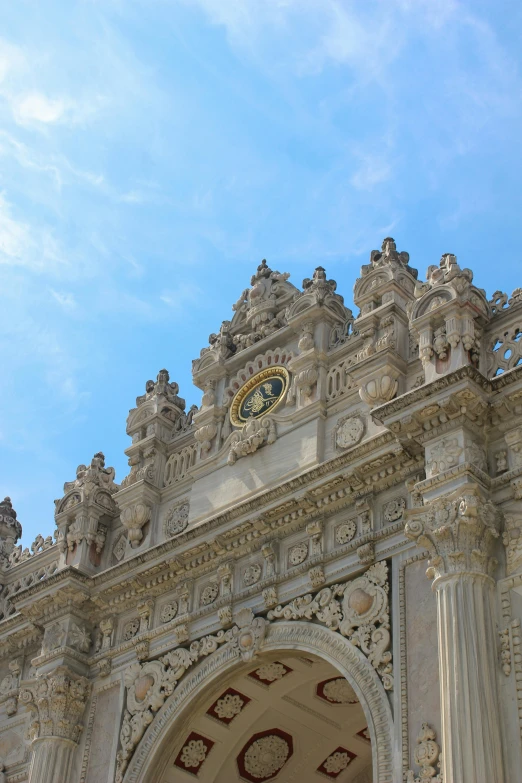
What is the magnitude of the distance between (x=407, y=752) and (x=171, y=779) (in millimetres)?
5164

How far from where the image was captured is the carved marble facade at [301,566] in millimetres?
15781

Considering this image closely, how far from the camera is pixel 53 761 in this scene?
19781mm

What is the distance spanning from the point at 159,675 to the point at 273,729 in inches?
81.9

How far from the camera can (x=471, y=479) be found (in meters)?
16.2

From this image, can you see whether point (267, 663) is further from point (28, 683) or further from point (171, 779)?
point (28, 683)

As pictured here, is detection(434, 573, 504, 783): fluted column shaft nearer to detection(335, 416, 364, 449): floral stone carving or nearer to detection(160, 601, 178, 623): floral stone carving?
detection(335, 416, 364, 449): floral stone carving

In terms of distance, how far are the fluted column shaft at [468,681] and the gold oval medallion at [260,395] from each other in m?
5.98

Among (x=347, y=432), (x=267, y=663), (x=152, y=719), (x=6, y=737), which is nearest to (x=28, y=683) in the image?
(x=6, y=737)

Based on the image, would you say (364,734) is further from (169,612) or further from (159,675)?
(169,612)

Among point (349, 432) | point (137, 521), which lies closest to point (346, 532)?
point (349, 432)

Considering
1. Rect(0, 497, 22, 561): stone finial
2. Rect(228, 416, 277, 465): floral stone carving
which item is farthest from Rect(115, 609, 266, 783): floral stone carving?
Rect(0, 497, 22, 561): stone finial

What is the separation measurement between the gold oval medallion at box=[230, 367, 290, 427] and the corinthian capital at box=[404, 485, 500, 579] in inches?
→ 204

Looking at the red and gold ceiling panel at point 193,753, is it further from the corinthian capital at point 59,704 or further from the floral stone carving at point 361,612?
the floral stone carving at point 361,612

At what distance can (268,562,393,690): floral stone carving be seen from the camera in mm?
Result: 16703
